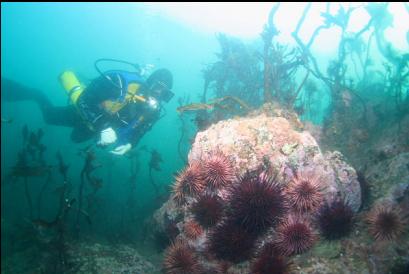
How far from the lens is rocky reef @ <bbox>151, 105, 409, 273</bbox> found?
441 cm

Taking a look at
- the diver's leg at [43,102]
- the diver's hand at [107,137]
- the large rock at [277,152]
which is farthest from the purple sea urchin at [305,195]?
the diver's leg at [43,102]

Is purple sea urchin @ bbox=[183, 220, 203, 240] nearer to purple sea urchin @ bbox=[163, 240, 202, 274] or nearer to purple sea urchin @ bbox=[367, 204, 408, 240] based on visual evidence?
purple sea urchin @ bbox=[163, 240, 202, 274]

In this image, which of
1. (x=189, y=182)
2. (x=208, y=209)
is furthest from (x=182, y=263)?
(x=189, y=182)

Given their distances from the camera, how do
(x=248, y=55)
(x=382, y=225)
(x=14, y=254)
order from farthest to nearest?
(x=248, y=55) < (x=14, y=254) < (x=382, y=225)

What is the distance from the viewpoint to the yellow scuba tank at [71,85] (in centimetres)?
1053

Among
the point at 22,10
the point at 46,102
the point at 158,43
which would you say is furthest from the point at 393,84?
the point at 22,10

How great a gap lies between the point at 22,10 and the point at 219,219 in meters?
83.4

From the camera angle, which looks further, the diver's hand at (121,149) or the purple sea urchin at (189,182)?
the diver's hand at (121,149)

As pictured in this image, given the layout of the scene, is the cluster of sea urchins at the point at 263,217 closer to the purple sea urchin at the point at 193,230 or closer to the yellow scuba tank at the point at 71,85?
the purple sea urchin at the point at 193,230

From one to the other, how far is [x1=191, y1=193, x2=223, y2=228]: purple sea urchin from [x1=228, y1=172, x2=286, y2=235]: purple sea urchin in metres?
0.37

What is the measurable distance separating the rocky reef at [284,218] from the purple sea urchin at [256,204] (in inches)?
0.6

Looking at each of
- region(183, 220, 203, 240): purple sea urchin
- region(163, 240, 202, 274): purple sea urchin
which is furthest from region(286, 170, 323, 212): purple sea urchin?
region(163, 240, 202, 274): purple sea urchin

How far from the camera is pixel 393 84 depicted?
1077cm

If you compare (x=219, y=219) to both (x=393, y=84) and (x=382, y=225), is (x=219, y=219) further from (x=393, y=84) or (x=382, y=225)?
(x=393, y=84)
